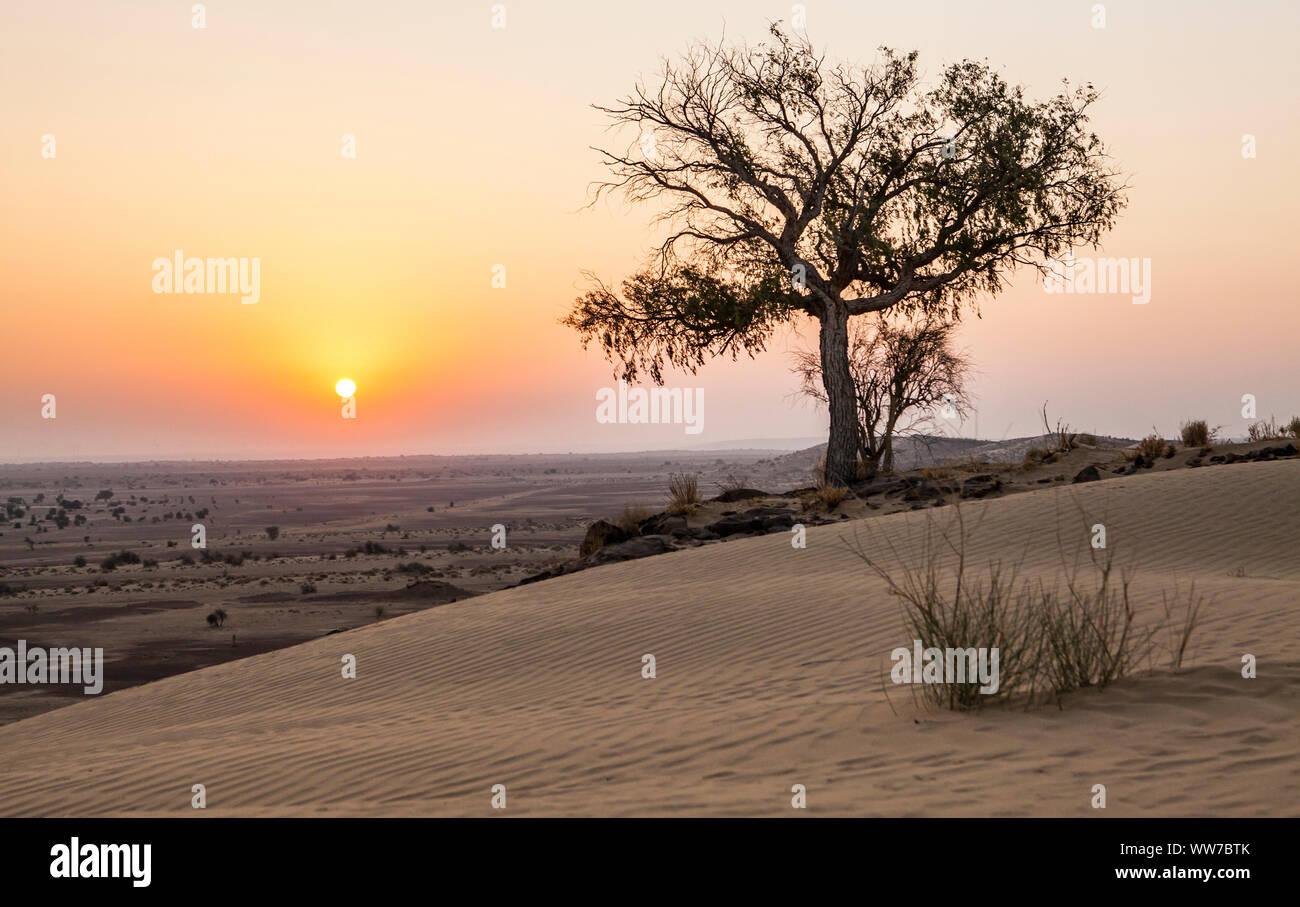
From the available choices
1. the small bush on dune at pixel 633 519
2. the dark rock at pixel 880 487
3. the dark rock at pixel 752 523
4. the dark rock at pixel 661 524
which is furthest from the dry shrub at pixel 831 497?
the small bush on dune at pixel 633 519

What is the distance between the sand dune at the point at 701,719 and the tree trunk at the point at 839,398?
9955mm

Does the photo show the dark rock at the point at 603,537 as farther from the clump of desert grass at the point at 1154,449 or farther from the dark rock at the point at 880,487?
the clump of desert grass at the point at 1154,449

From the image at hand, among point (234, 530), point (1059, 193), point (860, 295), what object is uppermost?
point (1059, 193)

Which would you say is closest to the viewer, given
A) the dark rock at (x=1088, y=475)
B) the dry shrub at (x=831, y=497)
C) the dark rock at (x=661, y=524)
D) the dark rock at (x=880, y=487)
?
the dark rock at (x=1088, y=475)

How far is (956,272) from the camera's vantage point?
88.5 feet

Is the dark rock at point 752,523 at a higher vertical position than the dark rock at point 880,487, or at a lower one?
lower

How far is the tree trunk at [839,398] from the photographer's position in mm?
25906

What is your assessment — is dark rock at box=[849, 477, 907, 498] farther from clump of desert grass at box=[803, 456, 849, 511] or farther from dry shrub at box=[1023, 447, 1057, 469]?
dry shrub at box=[1023, 447, 1057, 469]

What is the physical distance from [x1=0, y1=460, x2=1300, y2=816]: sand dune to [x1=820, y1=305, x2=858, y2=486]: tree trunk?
9955 mm

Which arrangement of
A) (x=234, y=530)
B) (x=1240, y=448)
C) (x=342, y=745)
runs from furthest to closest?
(x=234, y=530)
(x=1240, y=448)
(x=342, y=745)
